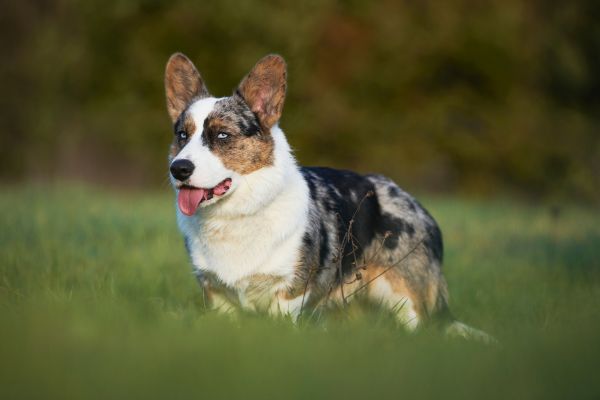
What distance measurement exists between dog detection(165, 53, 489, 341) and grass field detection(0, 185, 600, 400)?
0.91ft

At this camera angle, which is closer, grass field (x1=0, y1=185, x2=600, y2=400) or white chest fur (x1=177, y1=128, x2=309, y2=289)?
grass field (x1=0, y1=185, x2=600, y2=400)

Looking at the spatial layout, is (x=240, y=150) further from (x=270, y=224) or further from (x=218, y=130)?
(x=270, y=224)

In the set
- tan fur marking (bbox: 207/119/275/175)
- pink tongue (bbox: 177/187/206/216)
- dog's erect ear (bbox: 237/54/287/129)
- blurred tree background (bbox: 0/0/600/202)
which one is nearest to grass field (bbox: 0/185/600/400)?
pink tongue (bbox: 177/187/206/216)

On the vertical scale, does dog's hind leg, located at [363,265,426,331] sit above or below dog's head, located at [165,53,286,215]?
below

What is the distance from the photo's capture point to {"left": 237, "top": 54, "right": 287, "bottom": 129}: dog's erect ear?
429 cm

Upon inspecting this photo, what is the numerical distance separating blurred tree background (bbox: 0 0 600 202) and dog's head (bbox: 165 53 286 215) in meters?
→ 11.2

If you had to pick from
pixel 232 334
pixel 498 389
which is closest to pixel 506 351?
pixel 498 389

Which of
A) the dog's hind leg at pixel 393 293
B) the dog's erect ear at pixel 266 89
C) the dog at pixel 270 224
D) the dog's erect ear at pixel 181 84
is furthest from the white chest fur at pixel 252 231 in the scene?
the dog's erect ear at pixel 181 84

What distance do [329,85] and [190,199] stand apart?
13.5m

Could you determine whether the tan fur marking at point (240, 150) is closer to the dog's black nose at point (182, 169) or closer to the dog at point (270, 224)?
the dog at point (270, 224)

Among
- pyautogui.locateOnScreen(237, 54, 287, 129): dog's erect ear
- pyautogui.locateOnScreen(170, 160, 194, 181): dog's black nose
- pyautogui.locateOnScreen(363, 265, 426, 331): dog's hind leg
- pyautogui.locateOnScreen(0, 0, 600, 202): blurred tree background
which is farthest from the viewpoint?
pyautogui.locateOnScreen(0, 0, 600, 202): blurred tree background

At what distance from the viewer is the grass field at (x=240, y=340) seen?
261 cm

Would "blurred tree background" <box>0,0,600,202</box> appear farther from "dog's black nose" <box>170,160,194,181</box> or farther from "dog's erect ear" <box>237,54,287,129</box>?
"dog's black nose" <box>170,160,194,181</box>

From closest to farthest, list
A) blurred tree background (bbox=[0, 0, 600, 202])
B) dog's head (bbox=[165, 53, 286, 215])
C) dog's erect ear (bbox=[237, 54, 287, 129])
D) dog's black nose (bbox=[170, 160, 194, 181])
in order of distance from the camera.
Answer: dog's black nose (bbox=[170, 160, 194, 181]), dog's head (bbox=[165, 53, 286, 215]), dog's erect ear (bbox=[237, 54, 287, 129]), blurred tree background (bbox=[0, 0, 600, 202])
